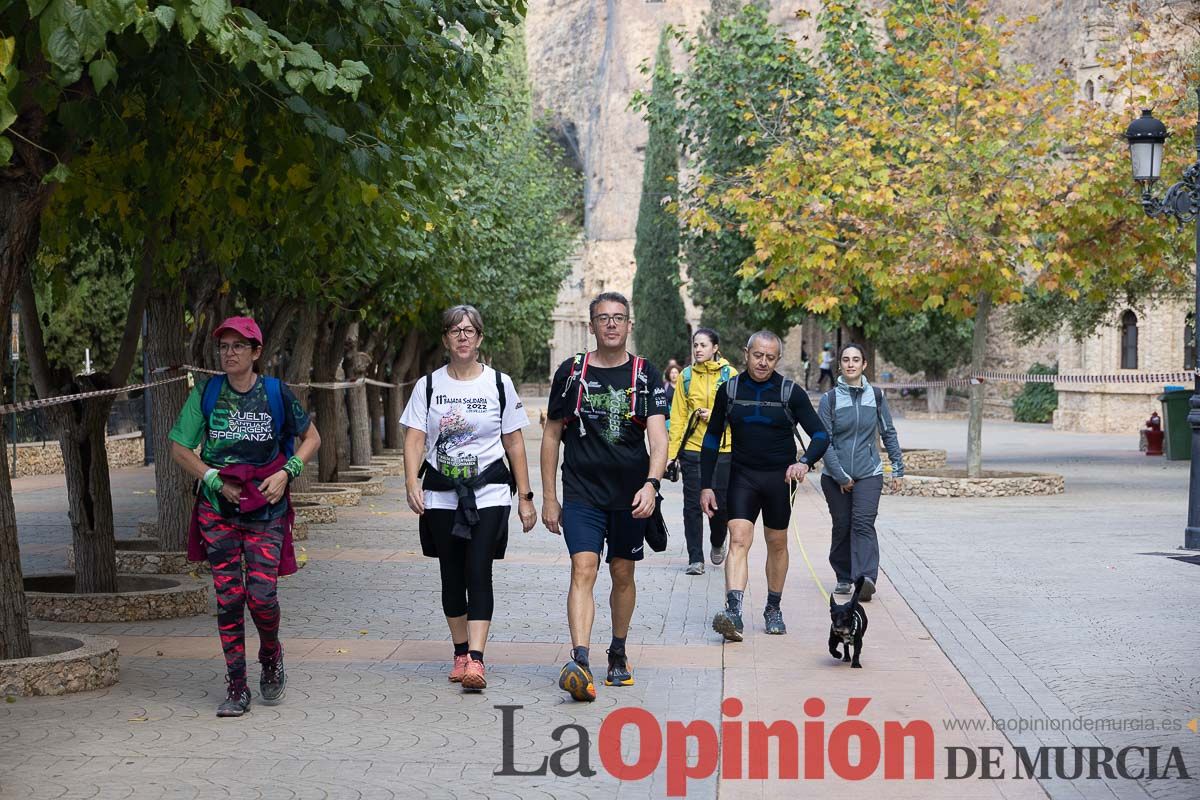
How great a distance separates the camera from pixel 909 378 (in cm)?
6162

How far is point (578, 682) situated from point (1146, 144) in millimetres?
11226

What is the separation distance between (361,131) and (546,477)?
2465 mm

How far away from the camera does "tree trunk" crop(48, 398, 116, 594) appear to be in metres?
10.5

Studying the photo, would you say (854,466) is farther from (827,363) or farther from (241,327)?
(827,363)

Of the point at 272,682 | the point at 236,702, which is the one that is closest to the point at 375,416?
the point at 272,682

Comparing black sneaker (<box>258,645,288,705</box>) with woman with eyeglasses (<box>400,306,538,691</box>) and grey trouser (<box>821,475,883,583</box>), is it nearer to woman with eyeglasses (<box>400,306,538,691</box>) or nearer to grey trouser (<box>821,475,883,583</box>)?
woman with eyeglasses (<box>400,306,538,691</box>)

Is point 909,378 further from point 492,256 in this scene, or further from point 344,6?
point 344,6

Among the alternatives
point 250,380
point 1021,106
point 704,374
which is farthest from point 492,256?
point 250,380

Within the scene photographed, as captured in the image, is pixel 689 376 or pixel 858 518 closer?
pixel 858 518

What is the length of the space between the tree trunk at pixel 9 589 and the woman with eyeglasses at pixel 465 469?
2.08 m

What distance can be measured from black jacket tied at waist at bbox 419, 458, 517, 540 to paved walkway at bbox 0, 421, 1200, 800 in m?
A: 0.80

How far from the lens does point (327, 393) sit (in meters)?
22.0

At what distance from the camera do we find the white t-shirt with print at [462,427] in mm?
7887

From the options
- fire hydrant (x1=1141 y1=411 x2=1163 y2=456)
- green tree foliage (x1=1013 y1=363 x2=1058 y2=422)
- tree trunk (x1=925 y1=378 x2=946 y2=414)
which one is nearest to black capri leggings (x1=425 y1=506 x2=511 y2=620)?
fire hydrant (x1=1141 y1=411 x2=1163 y2=456)
